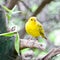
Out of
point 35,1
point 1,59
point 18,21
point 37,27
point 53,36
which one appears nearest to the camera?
point 1,59

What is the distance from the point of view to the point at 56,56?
2.38 feet

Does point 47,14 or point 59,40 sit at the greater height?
point 47,14

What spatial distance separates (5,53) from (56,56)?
16 centimetres

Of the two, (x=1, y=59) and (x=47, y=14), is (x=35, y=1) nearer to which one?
(x=47, y=14)

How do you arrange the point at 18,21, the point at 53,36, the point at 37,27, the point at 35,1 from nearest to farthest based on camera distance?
the point at 37,27 < the point at 18,21 < the point at 35,1 < the point at 53,36

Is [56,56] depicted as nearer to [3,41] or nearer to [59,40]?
[3,41]

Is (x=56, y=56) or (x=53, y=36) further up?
(x=56, y=56)

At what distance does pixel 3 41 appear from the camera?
0.64 m

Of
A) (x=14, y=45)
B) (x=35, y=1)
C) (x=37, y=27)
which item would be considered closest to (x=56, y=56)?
(x=14, y=45)

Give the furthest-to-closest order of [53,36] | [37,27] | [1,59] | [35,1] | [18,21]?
[53,36] → [35,1] → [18,21] → [37,27] → [1,59]

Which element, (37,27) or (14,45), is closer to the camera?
(14,45)

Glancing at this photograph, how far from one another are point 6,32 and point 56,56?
16 centimetres

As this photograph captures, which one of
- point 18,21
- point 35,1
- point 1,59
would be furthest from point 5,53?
point 35,1

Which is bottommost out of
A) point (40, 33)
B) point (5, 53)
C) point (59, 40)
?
point (59, 40)
